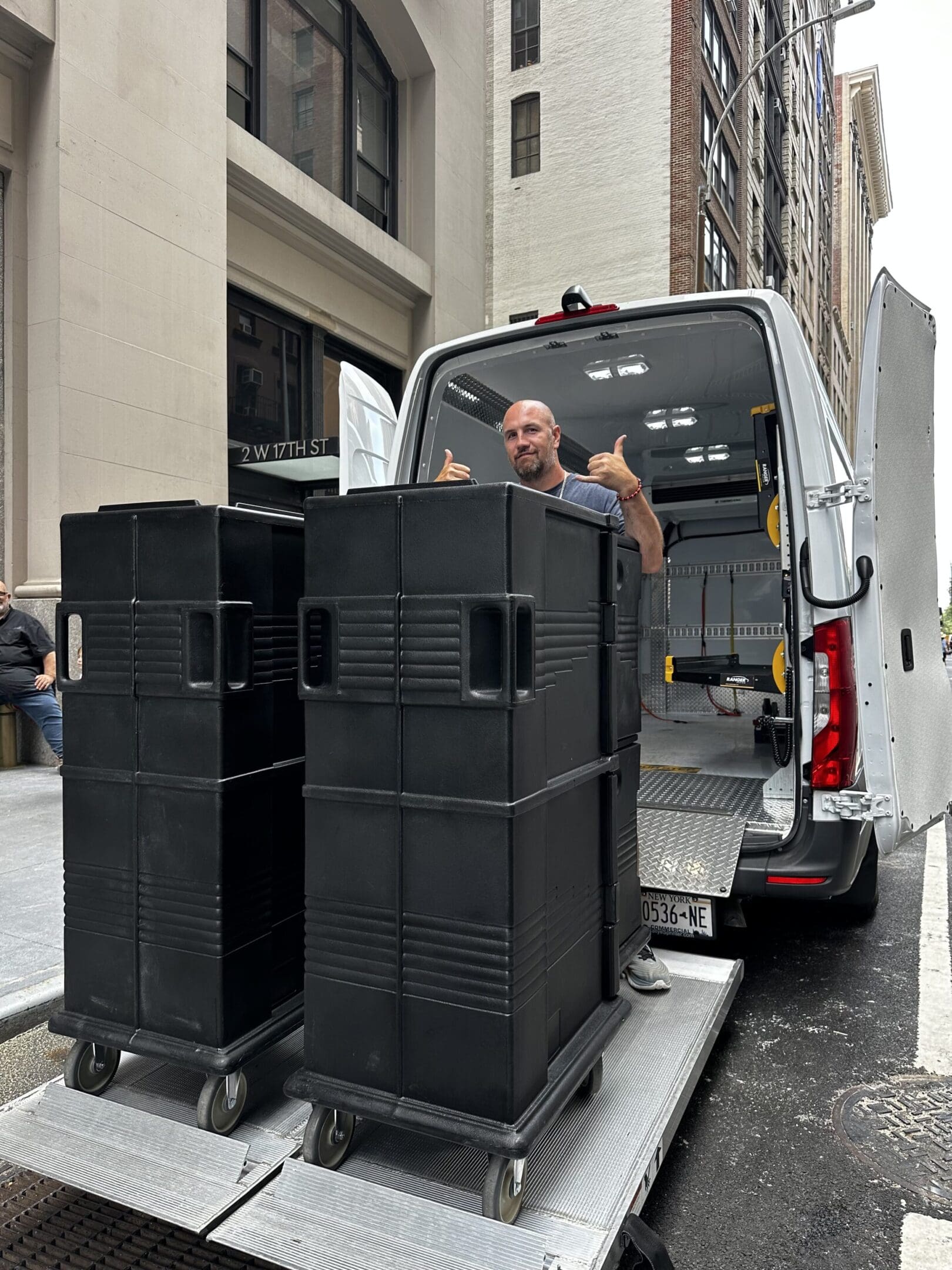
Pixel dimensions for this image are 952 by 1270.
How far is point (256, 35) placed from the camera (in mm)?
12523

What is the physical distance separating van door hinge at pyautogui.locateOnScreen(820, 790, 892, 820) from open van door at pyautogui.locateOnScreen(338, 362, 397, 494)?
102 inches

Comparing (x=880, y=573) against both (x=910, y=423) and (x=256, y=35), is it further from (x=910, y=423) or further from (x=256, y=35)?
(x=256, y=35)

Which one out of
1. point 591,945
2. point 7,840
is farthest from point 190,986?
point 7,840

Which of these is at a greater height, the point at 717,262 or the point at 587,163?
the point at 587,163

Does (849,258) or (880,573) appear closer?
(880,573)

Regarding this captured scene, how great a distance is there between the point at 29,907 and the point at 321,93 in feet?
45.1

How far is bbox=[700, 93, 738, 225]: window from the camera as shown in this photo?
2247 cm

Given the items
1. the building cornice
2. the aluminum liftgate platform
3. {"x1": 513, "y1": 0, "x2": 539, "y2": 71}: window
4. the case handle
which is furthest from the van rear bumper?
the building cornice

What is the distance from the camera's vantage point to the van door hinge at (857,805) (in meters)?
3.15

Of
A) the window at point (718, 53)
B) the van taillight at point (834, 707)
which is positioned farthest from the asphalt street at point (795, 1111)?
the window at point (718, 53)

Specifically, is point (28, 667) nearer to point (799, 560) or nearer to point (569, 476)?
point (569, 476)

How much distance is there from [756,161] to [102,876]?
1275 inches

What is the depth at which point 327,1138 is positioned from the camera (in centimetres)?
207

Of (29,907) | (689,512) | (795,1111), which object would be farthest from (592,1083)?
(689,512)
